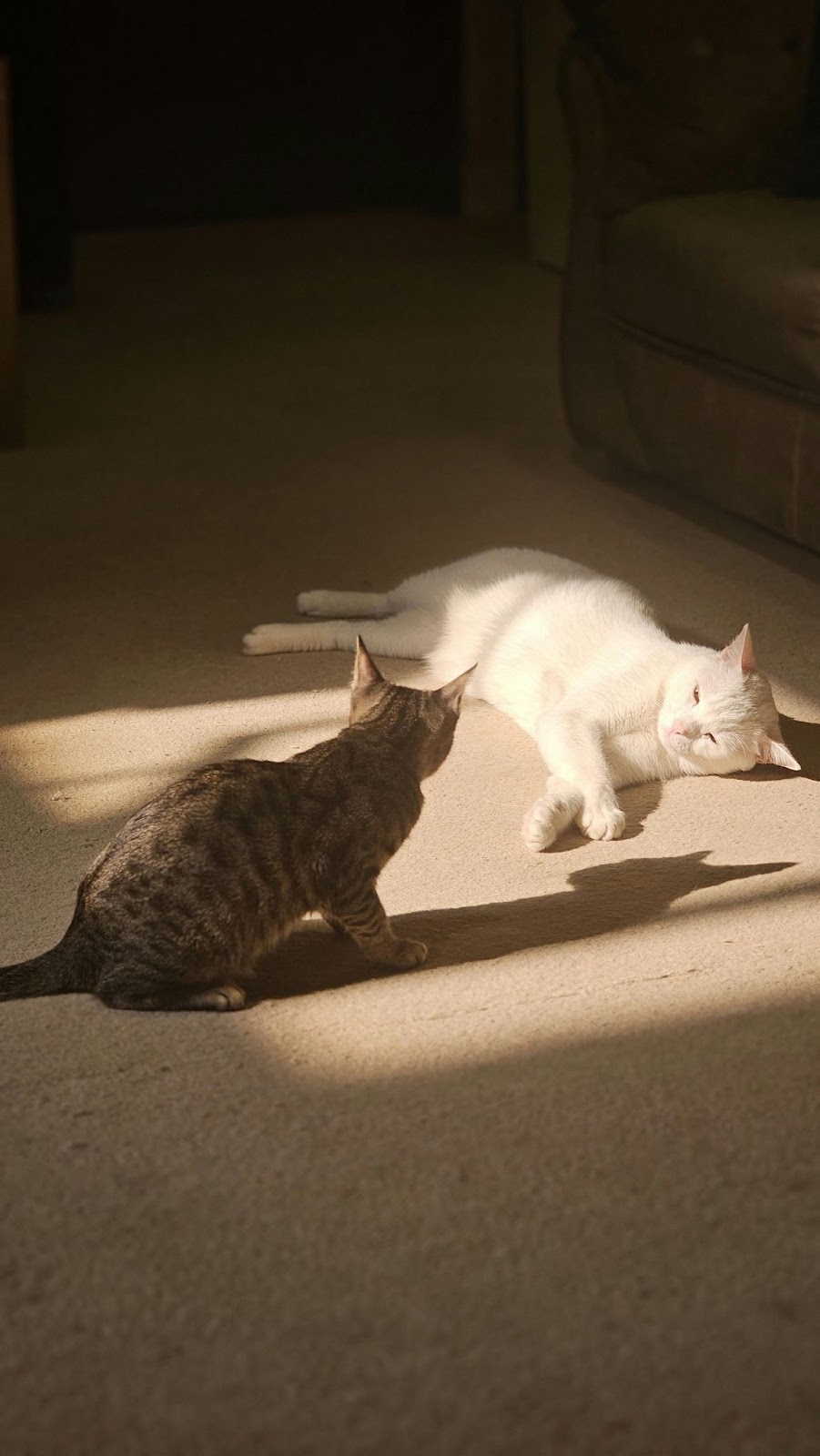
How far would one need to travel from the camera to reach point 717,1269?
4.36ft

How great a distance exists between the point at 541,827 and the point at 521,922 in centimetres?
21

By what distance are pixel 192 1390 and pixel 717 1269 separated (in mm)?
445

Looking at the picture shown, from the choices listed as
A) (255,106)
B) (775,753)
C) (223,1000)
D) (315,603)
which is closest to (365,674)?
(223,1000)

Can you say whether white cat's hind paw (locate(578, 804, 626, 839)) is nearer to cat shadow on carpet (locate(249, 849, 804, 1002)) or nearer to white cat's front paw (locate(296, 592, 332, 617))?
cat shadow on carpet (locate(249, 849, 804, 1002))

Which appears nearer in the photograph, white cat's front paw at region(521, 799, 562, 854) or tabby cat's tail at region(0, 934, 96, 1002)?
tabby cat's tail at region(0, 934, 96, 1002)

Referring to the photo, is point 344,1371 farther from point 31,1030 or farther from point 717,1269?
point 31,1030

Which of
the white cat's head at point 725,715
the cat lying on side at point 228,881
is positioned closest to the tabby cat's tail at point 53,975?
the cat lying on side at point 228,881

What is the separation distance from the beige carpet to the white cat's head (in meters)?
0.07

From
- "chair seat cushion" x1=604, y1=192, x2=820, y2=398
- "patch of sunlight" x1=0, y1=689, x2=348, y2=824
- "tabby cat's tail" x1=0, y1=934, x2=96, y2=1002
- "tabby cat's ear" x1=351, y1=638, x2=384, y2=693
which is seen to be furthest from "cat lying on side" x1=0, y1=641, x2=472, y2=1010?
"chair seat cushion" x1=604, y1=192, x2=820, y2=398

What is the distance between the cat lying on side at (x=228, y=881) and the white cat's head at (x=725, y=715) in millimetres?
543

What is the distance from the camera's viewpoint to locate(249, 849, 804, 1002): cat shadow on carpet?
193 centimetres

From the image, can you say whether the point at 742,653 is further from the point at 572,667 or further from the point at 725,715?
the point at 572,667

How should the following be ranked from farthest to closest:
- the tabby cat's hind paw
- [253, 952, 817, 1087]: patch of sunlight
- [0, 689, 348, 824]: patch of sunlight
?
[0, 689, 348, 824]: patch of sunlight, the tabby cat's hind paw, [253, 952, 817, 1087]: patch of sunlight

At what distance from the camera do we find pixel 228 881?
1.76 m
